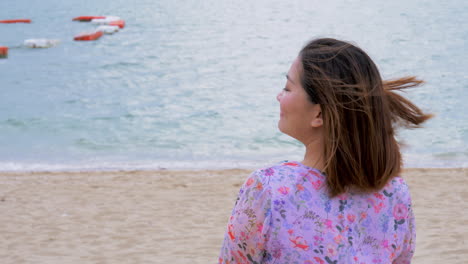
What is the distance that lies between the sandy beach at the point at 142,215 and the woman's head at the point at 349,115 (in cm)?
355

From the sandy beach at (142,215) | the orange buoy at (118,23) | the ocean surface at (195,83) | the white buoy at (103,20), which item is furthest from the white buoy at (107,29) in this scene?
the sandy beach at (142,215)

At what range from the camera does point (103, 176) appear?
27.5ft

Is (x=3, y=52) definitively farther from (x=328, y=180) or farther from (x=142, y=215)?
(x=328, y=180)

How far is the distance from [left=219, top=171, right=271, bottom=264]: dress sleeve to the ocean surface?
1.54ft

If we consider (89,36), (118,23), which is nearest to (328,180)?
(89,36)

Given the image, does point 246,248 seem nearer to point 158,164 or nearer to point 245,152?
point 158,164

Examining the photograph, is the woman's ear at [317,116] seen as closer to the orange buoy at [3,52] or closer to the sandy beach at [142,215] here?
the sandy beach at [142,215]

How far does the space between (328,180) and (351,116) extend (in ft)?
0.46

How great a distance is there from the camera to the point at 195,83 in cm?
1881

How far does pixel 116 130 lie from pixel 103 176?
487 centimetres

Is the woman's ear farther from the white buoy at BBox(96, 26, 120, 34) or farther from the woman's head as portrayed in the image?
the white buoy at BBox(96, 26, 120, 34)

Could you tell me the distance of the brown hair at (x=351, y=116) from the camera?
132 centimetres

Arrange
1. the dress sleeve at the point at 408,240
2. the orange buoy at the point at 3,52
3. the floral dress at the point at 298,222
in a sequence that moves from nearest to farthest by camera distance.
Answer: the floral dress at the point at 298,222 < the dress sleeve at the point at 408,240 < the orange buoy at the point at 3,52

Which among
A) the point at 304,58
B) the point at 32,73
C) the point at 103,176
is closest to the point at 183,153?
the point at 103,176
